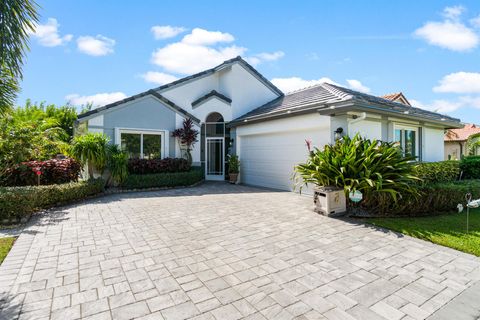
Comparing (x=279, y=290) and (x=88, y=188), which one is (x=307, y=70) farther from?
(x=279, y=290)

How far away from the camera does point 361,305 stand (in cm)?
320

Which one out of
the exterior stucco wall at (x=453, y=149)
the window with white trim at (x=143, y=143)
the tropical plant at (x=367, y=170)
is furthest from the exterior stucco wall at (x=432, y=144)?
the exterior stucco wall at (x=453, y=149)

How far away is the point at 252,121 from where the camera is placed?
47.6 ft

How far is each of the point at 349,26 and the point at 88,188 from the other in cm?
1254

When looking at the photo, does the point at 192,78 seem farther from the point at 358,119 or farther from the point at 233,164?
the point at 358,119

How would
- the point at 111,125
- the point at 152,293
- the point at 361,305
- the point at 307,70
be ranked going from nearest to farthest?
1. the point at 361,305
2. the point at 152,293
3. the point at 111,125
4. the point at 307,70

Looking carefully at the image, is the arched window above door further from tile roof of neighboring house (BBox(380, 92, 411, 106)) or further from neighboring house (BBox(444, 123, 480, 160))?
neighboring house (BBox(444, 123, 480, 160))

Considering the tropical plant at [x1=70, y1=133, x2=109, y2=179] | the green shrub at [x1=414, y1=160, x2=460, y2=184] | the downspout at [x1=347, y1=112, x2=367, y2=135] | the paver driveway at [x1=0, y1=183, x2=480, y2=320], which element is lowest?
the paver driveway at [x1=0, y1=183, x2=480, y2=320]

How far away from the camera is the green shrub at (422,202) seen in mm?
7762

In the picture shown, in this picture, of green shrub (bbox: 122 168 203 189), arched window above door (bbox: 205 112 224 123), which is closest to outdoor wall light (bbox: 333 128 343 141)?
green shrub (bbox: 122 168 203 189)

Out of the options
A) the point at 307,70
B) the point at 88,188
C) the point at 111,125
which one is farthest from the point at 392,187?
the point at 111,125

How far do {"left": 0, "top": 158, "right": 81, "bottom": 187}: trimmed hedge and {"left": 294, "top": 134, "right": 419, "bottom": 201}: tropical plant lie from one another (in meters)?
9.90

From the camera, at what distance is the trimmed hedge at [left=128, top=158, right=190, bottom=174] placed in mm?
12695

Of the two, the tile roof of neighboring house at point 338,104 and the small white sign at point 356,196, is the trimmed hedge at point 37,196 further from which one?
the small white sign at point 356,196
